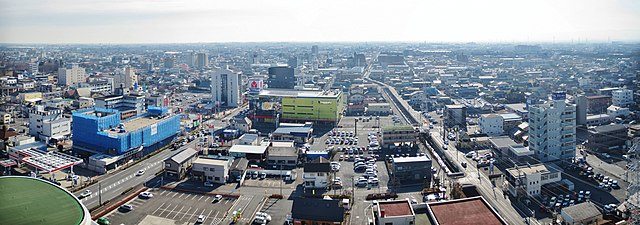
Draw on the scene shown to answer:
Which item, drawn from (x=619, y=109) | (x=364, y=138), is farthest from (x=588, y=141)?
(x=364, y=138)

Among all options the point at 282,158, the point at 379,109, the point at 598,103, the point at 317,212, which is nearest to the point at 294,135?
the point at 282,158

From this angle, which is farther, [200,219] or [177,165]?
[177,165]

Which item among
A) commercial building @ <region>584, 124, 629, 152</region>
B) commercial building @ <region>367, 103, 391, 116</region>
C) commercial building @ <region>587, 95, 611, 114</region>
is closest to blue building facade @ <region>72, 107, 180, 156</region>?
commercial building @ <region>367, 103, 391, 116</region>

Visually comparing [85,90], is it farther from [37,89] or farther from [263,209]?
[263,209]

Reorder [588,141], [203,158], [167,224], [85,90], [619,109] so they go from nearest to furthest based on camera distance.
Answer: [167,224], [203,158], [588,141], [619,109], [85,90]

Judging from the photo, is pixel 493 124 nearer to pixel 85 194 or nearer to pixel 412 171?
pixel 412 171

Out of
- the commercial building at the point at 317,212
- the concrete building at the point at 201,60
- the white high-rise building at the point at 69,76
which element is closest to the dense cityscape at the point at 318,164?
the commercial building at the point at 317,212
